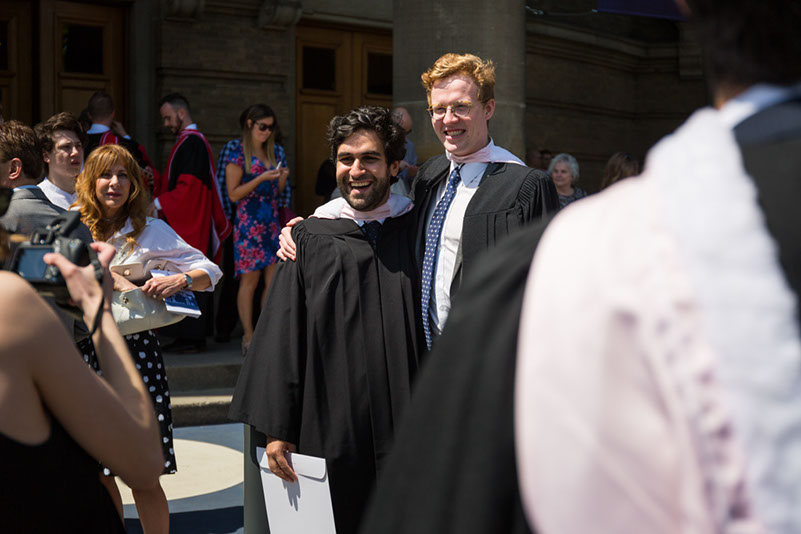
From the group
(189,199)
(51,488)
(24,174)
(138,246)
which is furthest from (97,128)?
(51,488)

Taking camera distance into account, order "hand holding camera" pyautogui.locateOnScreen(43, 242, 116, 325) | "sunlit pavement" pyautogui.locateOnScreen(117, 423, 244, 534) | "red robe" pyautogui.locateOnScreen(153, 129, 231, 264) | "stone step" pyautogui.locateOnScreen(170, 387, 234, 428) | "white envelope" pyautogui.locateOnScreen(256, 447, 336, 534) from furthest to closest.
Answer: "red robe" pyautogui.locateOnScreen(153, 129, 231, 264)
"stone step" pyautogui.locateOnScreen(170, 387, 234, 428)
"sunlit pavement" pyautogui.locateOnScreen(117, 423, 244, 534)
"white envelope" pyautogui.locateOnScreen(256, 447, 336, 534)
"hand holding camera" pyautogui.locateOnScreen(43, 242, 116, 325)

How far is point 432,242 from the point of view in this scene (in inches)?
131

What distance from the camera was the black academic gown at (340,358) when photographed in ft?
10.6

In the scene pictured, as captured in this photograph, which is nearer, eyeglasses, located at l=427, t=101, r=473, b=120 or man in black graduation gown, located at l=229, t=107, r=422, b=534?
man in black graduation gown, located at l=229, t=107, r=422, b=534

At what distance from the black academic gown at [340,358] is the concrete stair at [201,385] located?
310cm

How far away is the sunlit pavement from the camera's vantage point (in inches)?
182

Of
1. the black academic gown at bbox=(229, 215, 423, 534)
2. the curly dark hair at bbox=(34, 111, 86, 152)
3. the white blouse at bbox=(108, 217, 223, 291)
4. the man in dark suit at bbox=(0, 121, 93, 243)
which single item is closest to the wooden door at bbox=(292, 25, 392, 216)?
the curly dark hair at bbox=(34, 111, 86, 152)

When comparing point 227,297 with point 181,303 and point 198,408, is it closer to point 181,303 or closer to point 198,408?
point 198,408

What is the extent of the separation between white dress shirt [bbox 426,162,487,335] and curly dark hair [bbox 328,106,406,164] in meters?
0.23

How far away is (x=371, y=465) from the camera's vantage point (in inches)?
127

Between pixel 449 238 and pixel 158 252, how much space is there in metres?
1.38

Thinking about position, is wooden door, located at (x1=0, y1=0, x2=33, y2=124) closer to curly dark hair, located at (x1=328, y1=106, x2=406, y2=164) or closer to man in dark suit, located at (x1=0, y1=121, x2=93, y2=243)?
man in dark suit, located at (x1=0, y1=121, x2=93, y2=243)

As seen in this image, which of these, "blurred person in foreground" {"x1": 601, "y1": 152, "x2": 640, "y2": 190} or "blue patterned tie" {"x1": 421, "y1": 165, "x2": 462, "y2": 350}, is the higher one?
"blurred person in foreground" {"x1": 601, "y1": 152, "x2": 640, "y2": 190}

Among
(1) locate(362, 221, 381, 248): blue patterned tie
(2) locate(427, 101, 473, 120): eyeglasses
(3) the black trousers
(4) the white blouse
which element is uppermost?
(2) locate(427, 101, 473, 120): eyeglasses
